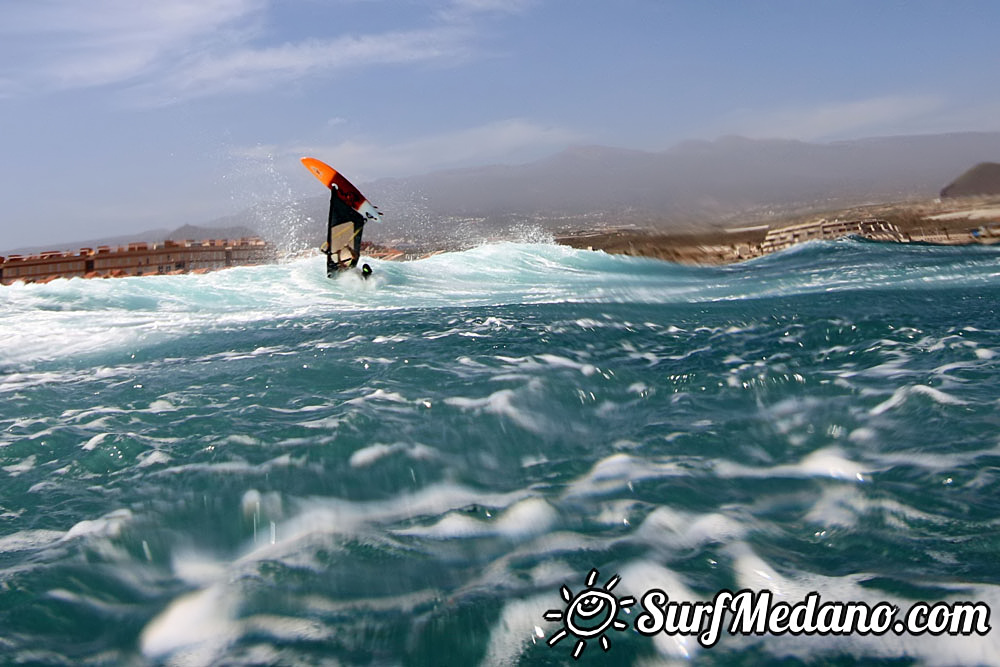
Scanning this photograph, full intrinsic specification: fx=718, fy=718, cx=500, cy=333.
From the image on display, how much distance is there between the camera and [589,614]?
307 centimetres

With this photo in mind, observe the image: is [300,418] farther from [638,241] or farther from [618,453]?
[638,241]

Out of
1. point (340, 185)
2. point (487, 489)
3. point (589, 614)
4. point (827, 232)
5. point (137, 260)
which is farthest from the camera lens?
point (137, 260)

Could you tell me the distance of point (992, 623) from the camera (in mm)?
2762

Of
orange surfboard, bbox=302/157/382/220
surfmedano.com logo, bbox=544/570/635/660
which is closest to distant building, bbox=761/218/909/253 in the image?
orange surfboard, bbox=302/157/382/220

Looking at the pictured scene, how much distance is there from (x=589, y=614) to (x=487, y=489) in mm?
1526

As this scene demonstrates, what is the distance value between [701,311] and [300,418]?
8321 millimetres

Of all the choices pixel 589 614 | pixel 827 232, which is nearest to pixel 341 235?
pixel 589 614

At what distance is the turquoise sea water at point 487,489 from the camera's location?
9.95 ft

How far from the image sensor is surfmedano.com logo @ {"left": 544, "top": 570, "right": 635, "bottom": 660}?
9.53 ft

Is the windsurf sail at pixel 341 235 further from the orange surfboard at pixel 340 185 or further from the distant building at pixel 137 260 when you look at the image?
the distant building at pixel 137 260

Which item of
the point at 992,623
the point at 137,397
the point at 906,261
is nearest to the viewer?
the point at 992,623

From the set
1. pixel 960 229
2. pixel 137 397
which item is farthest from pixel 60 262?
pixel 960 229

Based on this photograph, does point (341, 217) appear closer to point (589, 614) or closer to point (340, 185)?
Result: point (340, 185)

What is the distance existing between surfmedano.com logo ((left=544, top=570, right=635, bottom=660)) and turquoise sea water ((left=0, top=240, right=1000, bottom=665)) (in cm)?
5
